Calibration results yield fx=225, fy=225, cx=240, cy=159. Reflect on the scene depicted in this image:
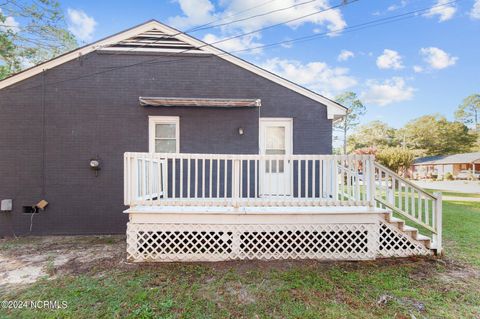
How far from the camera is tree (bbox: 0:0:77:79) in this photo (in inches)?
311

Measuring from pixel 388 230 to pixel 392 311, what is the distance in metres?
1.88

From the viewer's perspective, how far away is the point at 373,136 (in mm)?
40781

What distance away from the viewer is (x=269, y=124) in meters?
5.81

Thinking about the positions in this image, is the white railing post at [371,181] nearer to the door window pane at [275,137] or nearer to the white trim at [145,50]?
the door window pane at [275,137]

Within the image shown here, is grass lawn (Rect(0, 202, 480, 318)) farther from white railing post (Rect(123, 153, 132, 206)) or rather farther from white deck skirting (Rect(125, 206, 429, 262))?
white railing post (Rect(123, 153, 132, 206))

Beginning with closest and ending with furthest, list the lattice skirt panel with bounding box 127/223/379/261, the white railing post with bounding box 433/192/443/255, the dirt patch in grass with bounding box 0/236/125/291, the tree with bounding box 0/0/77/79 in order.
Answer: the dirt patch in grass with bounding box 0/236/125/291 < the lattice skirt panel with bounding box 127/223/379/261 < the white railing post with bounding box 433/192/443/255 < the tree with bounding box 0/0/77/79

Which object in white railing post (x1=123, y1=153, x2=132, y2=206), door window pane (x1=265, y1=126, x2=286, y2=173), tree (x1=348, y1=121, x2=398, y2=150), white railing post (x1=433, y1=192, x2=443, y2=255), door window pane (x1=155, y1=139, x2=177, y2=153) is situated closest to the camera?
white railing post (x1=123, y1=153, x2=132, y2=206)

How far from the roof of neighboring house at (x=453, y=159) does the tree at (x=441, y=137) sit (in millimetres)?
2160

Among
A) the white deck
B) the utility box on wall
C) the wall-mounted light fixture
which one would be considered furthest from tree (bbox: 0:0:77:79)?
the white deck

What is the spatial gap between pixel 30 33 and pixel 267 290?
12065 mm

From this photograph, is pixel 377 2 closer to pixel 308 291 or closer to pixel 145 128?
pixel 145 128

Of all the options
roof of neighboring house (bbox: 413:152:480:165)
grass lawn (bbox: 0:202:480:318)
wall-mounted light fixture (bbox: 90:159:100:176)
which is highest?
roof of neighboring house (bbox: 413:152:480:165)

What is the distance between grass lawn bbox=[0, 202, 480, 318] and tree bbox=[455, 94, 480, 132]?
5423 cm

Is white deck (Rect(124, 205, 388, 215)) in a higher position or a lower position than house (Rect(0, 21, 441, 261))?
lower
